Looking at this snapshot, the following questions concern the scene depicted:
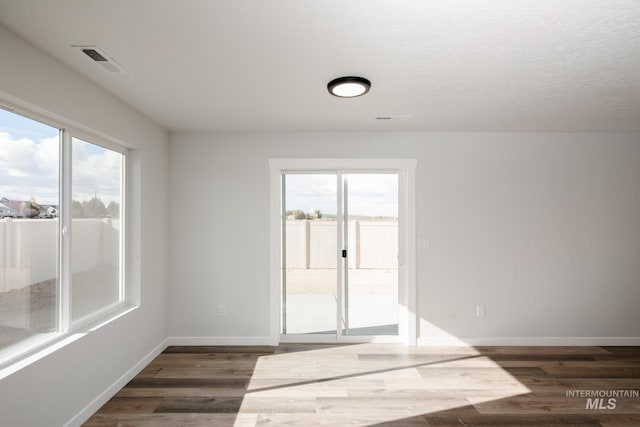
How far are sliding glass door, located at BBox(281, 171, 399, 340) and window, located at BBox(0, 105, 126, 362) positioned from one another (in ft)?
6.04

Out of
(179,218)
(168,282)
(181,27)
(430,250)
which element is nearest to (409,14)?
(181,27)

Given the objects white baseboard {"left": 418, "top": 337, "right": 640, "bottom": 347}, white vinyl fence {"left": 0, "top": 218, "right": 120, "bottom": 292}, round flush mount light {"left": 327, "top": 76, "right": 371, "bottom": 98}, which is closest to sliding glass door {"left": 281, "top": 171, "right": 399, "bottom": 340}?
white baseboard {"left": 418, "top": 337, "right": 640, "bottom": 347}

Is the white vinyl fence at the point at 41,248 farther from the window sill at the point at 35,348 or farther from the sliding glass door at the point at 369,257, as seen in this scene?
the sliding glass door at the point at 369,257

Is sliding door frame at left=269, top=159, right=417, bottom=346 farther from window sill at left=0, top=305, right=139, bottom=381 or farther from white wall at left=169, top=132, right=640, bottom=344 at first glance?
window sill at left=0, top=305, right=139, bottom=381

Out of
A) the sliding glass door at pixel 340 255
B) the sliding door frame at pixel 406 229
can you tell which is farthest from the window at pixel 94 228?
the sliding glass door at pixel 340 255

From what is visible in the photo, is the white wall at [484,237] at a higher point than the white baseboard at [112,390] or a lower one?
higher

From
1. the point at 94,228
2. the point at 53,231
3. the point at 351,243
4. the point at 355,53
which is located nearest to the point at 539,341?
the point at 351,243

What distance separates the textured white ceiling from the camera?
168cm

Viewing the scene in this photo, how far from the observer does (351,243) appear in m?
4.30

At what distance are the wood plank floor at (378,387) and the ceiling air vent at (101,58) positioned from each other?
8.09 ft

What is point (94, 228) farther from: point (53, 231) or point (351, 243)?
point (351, 243)

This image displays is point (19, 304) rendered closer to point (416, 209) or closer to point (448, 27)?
point (448, 27)

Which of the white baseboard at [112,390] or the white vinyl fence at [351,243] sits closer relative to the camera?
the white baseboard at [112,390]

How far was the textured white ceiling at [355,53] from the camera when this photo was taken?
168 cm
